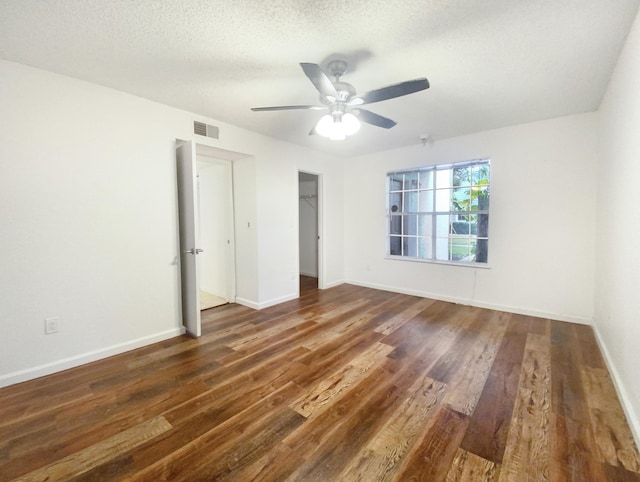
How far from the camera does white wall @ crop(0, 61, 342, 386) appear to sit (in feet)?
7.13

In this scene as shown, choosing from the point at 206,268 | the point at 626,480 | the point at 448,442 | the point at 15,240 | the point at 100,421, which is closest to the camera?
the point at 626,480

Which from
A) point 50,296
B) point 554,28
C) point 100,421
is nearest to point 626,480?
point 554,28

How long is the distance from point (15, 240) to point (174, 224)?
1.19m

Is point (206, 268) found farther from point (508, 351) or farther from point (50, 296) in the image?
point (508, 351)

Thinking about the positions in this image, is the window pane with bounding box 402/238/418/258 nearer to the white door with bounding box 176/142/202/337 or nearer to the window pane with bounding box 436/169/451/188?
the window pane with bounding box 436/169/451/188

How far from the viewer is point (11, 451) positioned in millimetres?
1543

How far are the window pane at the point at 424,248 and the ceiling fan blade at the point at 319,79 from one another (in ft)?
10.5

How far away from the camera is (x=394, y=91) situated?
196cm

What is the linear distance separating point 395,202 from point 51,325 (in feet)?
A: 15.2

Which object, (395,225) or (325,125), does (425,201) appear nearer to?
(395,225)

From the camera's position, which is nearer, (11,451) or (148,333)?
(11,451)

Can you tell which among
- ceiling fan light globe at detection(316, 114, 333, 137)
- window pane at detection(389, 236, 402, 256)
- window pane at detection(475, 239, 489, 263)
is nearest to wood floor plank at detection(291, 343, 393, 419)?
ceiling fan light globe at detection(316, 114, 333, 137)

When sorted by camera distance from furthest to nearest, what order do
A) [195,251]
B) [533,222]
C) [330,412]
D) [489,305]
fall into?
1. [489,305]
2. [533,222]
3. [195,251]
4. [330,412]

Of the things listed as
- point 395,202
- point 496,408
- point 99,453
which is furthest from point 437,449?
point 395,202
